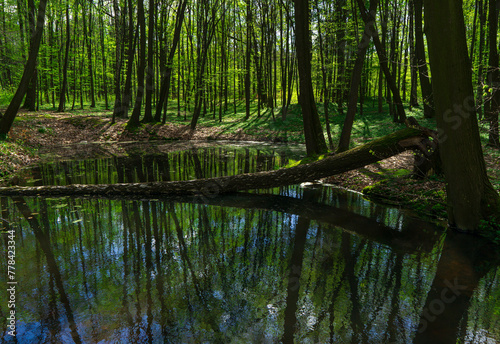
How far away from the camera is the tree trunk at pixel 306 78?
10.9 m

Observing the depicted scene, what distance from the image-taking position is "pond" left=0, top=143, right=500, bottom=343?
3.41 meters

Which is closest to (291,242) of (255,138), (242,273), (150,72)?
(242,273)

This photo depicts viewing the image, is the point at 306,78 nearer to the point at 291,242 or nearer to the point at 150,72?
the point at 291,242

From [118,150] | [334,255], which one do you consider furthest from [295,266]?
[118,150]

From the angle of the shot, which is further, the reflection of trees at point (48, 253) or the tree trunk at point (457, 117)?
the tree trunk at point (457, 117)

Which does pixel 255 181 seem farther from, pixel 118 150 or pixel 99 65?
pixel 99 65

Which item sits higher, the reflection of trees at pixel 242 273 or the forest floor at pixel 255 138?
the forest floor at pixel 255 138

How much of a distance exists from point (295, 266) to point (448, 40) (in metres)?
4.77

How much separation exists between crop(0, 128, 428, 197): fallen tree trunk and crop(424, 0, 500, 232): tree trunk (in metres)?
2.10

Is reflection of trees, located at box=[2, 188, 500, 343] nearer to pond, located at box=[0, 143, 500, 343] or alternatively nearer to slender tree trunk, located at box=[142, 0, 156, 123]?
pond, located at box=[0, 143, 500, 343]

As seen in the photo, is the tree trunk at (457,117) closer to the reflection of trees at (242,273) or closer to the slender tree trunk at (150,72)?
the reflection of trees at (242,273)

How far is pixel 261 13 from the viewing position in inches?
1064

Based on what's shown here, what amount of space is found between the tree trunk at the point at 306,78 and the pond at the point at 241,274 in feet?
11.9

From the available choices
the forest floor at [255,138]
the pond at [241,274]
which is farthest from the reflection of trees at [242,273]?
the forest floor at [255,138]
